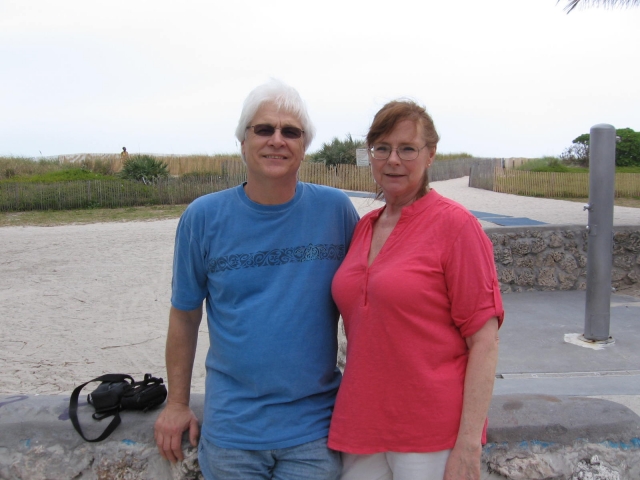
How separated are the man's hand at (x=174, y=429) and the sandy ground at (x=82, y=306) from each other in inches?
119

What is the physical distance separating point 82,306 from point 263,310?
6770 mm

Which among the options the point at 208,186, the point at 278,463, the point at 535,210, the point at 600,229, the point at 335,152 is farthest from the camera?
the point at 335,152

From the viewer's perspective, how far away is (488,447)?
6.30 ft

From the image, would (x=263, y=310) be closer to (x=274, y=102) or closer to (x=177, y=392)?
(x=177, y=392)

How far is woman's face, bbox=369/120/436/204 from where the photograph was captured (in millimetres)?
1765

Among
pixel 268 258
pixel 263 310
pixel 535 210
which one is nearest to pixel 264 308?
pixel 263 310

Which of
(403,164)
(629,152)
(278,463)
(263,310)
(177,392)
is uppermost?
(629,152)

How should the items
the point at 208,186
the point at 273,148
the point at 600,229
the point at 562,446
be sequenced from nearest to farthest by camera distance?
the point at 273,148, the point at 562,446, the point at 600,229, the point at 208,186

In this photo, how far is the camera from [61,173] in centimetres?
2455

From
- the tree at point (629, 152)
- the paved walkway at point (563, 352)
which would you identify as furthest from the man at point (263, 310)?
the tree at point (629, 152)

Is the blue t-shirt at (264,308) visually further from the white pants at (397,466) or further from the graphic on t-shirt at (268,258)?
the white pants at (397,466)

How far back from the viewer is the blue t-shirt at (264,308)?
5.59 feet

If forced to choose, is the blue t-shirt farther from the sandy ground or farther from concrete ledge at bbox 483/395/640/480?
the sandy ground

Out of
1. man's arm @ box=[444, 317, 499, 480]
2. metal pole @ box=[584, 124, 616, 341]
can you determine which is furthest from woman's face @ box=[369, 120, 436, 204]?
metal pole @ box=[584, 124, 616, 341]
